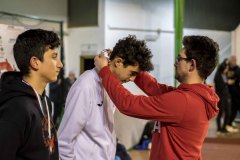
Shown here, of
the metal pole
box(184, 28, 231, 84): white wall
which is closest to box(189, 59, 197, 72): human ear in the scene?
the metal pole

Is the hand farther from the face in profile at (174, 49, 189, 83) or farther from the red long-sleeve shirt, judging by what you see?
the face in profile at (174, 49, 189, 83)

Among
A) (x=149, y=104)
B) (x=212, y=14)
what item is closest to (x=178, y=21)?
(x=149, y=104)

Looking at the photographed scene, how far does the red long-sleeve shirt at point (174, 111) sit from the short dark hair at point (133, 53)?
0.13 metres

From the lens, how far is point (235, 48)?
35.8ft

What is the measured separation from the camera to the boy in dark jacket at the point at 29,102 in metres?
1.31

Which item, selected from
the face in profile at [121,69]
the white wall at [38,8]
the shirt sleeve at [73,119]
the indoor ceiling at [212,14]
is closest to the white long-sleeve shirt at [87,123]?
the shirt sleeve at [73,119]

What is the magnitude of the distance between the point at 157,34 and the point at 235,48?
9.64 ft

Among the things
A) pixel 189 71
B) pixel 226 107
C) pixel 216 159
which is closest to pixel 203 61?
pixel 189 71

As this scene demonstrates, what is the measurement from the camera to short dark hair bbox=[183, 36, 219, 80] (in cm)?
189

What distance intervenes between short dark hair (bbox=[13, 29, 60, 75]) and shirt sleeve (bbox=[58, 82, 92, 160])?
16.0 inches

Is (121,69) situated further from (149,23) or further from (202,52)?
(149,23)

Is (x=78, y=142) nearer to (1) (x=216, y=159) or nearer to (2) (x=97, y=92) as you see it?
(2) (x=97, y=92)

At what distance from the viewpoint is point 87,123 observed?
1886 millimetres

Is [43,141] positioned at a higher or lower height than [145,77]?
lower
